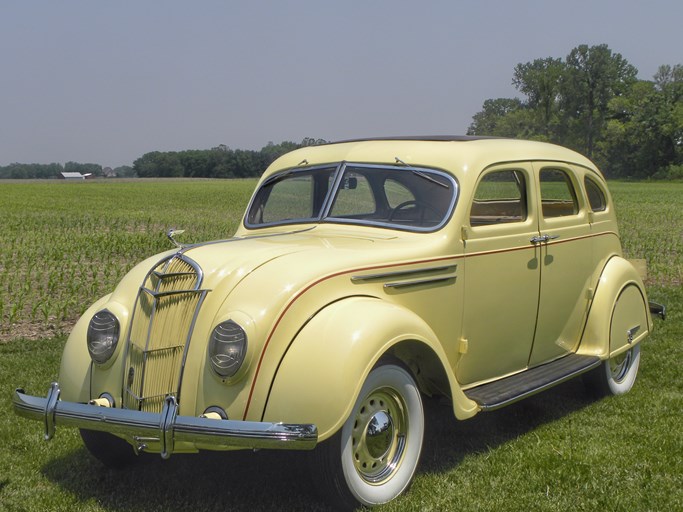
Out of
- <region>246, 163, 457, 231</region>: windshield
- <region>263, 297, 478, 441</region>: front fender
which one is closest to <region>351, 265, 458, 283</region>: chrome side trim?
<region>263, 297, 478, 441</region>: front fender

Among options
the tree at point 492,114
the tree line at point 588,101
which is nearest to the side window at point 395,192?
the tree line at point 588,101

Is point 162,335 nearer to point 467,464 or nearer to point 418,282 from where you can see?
point 418,282

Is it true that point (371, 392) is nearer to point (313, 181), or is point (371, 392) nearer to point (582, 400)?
point (313, 181)

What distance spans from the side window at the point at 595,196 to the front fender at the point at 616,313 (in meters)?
0.42

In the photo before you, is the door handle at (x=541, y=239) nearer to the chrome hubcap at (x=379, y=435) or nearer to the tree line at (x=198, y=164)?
the chrome hubcap at (x=379, y=435)

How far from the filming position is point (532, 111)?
319 feet

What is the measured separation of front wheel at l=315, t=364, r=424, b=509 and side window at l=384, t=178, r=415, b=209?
54.0 inches

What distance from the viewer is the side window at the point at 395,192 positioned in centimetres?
500

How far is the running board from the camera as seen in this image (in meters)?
4.58

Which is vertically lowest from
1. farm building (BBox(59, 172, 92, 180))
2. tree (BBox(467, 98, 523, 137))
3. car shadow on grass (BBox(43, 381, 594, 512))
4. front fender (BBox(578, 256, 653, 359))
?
farm building (BBox(59, 172, 92, 180))

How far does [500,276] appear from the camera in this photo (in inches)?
193

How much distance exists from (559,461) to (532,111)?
97282mm

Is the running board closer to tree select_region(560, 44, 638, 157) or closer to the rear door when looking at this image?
the rear door

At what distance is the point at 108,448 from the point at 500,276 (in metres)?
2.54
